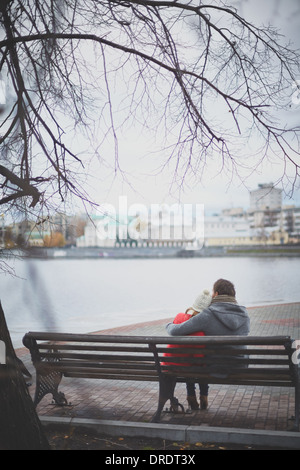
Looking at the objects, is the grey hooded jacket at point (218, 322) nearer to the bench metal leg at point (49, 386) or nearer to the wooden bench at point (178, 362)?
the wooden bench at point (178, 362)

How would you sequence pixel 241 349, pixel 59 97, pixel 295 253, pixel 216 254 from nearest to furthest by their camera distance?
pixel 241 349 < pixel 59 97 < pixel 295 253 < pixel 216 254

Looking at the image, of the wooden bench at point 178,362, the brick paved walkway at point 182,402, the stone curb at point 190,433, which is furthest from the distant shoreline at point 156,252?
→ the stone curb at point 190,433

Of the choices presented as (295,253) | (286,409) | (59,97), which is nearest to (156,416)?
(286,409)

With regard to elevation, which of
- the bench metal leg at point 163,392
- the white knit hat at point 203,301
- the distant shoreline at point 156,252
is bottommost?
the distant shoreline at point 156,252

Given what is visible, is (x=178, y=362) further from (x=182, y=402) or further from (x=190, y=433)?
(x=182, y=402)

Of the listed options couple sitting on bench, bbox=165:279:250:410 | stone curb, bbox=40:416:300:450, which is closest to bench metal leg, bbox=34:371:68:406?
stone curb, bbox=40:416:300:450

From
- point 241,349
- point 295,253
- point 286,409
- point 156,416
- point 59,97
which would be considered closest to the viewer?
point 241,349

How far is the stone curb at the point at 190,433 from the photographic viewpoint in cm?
405

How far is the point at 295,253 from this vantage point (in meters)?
106

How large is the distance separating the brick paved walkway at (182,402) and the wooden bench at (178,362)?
1.00 ft

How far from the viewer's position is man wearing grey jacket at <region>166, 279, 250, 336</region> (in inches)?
189

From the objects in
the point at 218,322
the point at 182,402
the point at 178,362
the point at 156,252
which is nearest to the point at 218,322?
the point at 218,322

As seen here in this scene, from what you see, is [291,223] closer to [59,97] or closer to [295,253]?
[295,253]
